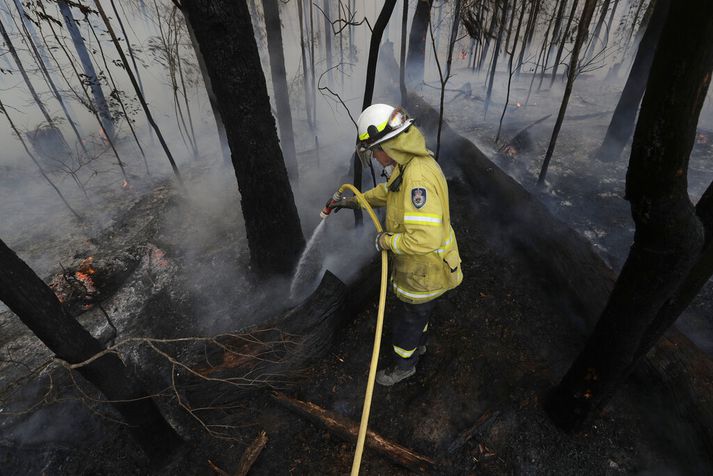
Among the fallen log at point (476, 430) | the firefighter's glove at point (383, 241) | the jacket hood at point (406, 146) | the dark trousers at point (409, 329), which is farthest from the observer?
the dark trousers at point (409, 329)

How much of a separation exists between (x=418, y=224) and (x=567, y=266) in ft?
7.81

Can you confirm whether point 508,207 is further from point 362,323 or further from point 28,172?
point 28,172

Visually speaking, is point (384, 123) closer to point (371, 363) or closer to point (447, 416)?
point (371, 363)

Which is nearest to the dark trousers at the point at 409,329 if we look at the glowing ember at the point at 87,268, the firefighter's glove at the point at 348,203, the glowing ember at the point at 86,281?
the firefighter's glove at the point at 348,203

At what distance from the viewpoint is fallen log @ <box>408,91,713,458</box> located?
8.86ft

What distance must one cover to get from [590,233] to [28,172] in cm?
1493

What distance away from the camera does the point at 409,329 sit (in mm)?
3365

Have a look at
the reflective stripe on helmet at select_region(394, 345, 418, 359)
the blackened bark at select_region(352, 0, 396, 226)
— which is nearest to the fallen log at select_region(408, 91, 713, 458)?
the reflective stripe on helmet at select_region(394, 345, 418, 359)

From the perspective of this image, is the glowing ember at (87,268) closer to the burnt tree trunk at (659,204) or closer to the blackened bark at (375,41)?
the blackened bark at (375,41)

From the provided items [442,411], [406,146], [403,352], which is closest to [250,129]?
[406,146]

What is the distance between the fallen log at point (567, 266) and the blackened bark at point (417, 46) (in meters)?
6.38

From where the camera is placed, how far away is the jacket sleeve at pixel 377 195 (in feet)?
11.0

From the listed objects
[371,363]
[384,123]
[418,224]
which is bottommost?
[371,363]

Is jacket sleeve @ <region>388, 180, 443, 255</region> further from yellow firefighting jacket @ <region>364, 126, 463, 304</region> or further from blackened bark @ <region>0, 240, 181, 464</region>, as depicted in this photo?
blackened bark @ <region>0, 240, 181, 464</region>
